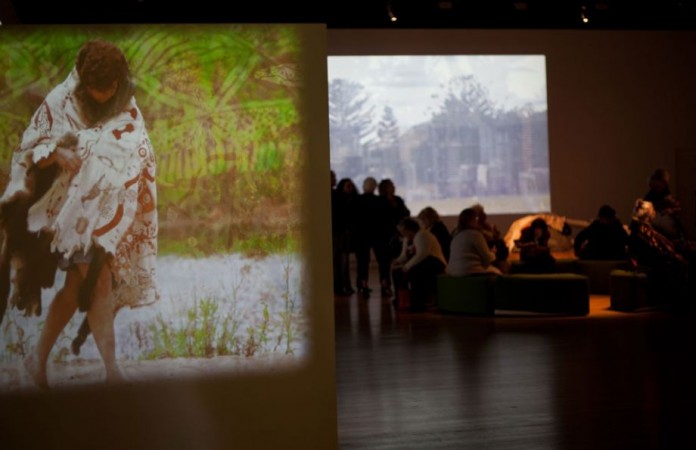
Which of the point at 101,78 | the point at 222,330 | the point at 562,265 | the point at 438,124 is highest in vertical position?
the point at 438,124

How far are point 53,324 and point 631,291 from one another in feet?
23.1

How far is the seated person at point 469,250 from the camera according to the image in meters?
10.3

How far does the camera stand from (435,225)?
11.8m

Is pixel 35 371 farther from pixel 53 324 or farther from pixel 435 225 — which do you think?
pixel 435 225

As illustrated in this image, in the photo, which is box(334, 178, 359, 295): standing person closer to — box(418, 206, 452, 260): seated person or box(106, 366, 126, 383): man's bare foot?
box(418, 206, 452, 260): seated person

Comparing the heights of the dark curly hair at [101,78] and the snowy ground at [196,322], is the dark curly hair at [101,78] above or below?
above

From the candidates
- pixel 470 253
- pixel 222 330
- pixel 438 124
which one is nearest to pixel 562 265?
pixel 470 253

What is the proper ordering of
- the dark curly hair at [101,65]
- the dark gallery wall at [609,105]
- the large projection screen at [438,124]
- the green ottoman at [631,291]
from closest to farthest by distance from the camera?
the dark curly hair at [101,65] < the green ottoman at [631,291] < the large projection screen at [438,124] < the dark gallery wall at [609,105]

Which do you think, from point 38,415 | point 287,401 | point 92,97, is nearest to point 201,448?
point 287,401

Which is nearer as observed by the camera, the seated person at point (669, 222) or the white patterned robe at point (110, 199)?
the white patterned robe at point (110, 199)

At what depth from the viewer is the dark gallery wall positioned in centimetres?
1812

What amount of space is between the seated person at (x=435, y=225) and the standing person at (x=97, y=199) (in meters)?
7.22

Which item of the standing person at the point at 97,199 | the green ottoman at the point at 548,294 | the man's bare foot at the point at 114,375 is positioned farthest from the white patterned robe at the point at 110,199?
the green ottoman at the point at 548,294

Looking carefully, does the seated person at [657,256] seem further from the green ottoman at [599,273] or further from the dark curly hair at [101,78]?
the dark curly hair at [101,78]
